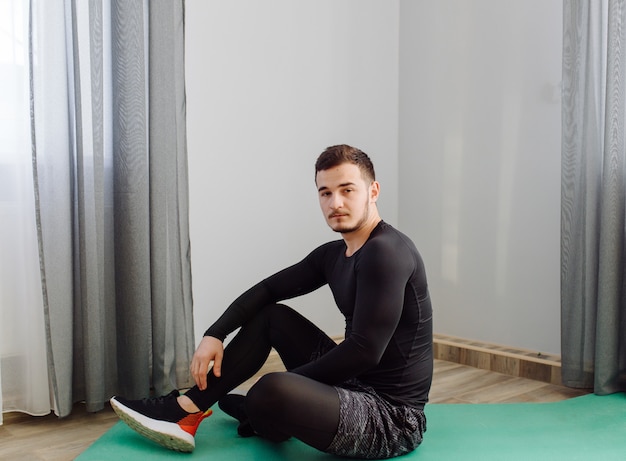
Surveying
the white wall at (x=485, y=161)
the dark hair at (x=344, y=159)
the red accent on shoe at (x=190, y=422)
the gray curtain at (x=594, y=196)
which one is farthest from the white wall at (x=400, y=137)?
the dark hair at (x=344, y=159)

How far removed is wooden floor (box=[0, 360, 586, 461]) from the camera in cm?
191

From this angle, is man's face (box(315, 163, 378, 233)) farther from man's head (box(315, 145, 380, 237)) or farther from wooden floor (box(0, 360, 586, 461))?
wooden floor (box(0, 360, 586, 461))

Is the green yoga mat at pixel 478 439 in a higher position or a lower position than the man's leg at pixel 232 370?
lower

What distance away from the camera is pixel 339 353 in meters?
1.63

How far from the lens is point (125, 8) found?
224 centimetres

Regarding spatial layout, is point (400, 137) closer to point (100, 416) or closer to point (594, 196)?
point (594, 196)

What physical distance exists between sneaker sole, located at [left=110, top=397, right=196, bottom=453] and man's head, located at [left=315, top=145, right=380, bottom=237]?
68 cm

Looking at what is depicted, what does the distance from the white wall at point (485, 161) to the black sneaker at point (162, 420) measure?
165 centimetres

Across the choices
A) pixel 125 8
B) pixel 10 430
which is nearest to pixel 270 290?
pixel 10 430

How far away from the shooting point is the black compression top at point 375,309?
5.29ft

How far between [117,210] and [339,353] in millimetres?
1033

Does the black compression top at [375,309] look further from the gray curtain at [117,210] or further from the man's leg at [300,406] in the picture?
the gray curtain at [117,210]

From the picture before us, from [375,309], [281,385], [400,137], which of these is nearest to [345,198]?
[375,309]

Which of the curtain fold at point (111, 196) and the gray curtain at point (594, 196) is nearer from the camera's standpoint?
the curtain fold at point (111, 196)
